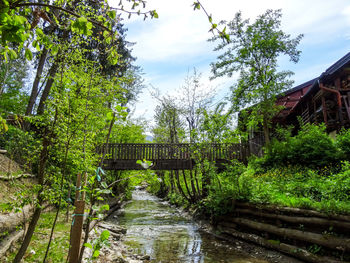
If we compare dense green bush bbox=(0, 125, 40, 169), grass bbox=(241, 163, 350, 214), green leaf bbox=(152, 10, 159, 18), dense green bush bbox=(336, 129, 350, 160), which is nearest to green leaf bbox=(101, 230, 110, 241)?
green leaf bbox=(152, 10, 159, 18)

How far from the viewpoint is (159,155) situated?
1481 cm

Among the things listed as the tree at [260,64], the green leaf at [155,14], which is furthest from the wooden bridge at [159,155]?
the green leaf at [155,14]

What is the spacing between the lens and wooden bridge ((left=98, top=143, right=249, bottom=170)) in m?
13.7

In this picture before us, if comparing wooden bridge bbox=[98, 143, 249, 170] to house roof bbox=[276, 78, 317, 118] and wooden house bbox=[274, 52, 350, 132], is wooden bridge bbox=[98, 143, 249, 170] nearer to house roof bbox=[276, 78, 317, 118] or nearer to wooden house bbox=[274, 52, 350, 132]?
wooden house bbox=[274, 52, 350, 132]

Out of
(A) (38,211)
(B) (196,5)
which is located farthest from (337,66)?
(A) (38,211)

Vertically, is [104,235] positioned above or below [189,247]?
above

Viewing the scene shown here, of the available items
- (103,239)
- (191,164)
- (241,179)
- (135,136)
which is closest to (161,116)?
(135,136)

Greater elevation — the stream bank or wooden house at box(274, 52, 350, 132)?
wooden house at box(274, 52, 350, 132)

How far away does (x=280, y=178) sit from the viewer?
9.38m

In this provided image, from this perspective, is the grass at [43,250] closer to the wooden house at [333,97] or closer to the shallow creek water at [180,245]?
the shallow creek water at [180,245]

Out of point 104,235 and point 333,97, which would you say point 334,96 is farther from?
point 104,235

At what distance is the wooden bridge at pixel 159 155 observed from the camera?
45.0 ft

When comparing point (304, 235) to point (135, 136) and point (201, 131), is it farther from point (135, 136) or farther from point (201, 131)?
point (135, 136)

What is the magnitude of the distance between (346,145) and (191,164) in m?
7.22
